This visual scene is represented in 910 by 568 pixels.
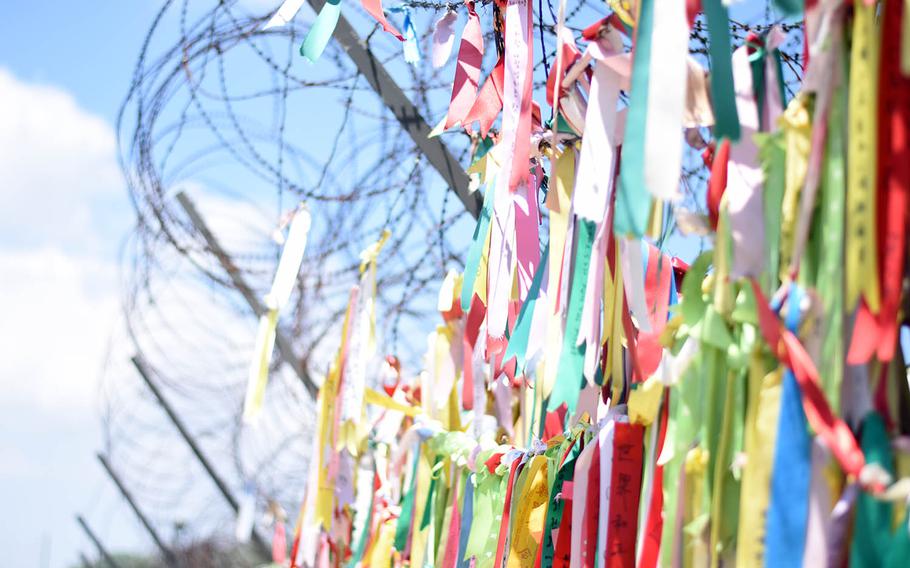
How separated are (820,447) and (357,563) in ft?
8.89

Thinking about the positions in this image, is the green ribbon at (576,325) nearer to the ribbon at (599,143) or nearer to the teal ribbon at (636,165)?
the ribbon at (599,143)

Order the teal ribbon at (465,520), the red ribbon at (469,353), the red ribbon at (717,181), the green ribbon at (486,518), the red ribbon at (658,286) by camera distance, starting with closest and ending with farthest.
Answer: the red ribbon at (717,181) < the red ribbon at (658,286) < the green ribbon at (486,518) < the teal ribbon at (465,520) < the red ribbon at (469,353)

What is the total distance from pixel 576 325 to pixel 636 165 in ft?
1.64

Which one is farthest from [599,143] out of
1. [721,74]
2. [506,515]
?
[506,515]

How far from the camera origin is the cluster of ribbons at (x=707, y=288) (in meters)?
1.19

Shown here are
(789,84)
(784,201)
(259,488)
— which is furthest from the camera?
(259,488)

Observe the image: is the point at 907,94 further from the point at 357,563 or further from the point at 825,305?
the point at 357,563

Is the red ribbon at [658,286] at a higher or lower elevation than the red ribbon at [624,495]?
higher

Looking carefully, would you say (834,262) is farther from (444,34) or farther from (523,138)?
(444,34)

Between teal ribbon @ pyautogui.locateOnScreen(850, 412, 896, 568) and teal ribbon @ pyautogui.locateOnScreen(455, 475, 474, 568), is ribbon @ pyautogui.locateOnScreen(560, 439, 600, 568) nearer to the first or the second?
teal ribbon @ pyautogui.locateOnScreen(850, 412, 896, 568)

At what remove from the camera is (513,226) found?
220 cm

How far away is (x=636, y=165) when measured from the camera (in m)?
1.33

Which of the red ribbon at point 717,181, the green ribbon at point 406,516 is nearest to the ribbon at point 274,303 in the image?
the green ribbon at point 406,516

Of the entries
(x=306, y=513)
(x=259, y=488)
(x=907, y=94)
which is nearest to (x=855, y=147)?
(x=907, y=94)
